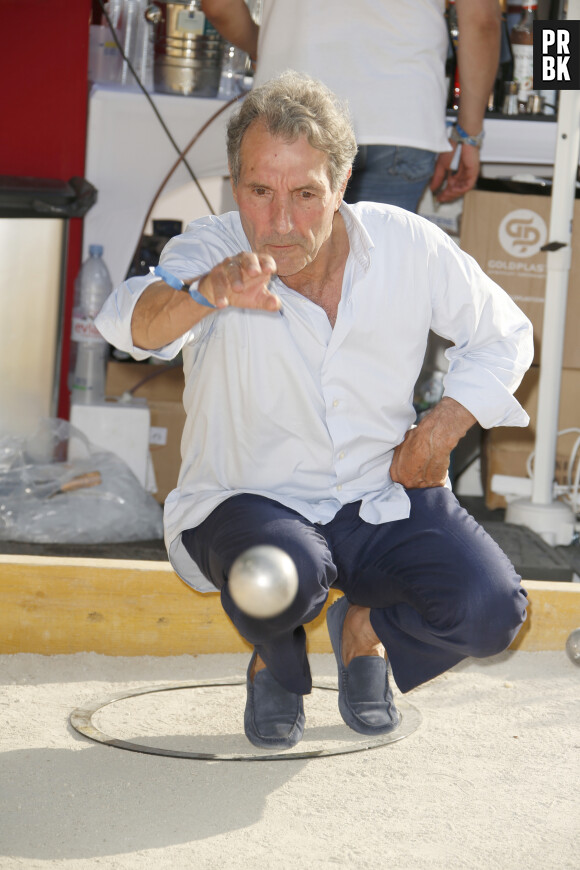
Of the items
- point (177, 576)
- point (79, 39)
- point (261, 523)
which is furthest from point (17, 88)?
point (261, 523)

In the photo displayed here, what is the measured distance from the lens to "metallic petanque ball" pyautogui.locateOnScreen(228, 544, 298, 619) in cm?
127

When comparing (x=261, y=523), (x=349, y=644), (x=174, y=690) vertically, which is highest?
(x=261, y=523)

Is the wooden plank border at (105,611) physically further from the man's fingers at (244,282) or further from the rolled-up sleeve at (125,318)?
the man's fingers at (244,282)

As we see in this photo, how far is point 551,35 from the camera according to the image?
9.07ft

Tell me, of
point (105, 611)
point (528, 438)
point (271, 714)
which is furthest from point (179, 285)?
point (528, 438)

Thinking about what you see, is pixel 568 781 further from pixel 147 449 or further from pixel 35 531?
pixel 147 449

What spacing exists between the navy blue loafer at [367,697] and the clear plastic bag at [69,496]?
123 cm

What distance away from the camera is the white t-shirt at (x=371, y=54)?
2.38 metres

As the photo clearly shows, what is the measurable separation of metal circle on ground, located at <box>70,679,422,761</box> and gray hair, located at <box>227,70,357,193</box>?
2.71ft

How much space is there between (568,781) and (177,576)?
2.50 ft

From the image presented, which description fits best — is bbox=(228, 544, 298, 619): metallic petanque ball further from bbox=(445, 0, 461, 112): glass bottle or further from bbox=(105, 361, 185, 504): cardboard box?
bbox=(445, 0, 461, 112): glass bottle

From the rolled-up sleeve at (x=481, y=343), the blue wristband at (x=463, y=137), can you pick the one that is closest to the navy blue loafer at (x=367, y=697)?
the rolled-up sleeve at (x=481, y=343)

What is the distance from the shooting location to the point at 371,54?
2.38 metres

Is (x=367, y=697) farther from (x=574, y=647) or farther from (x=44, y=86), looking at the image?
(x=44, y=86)
